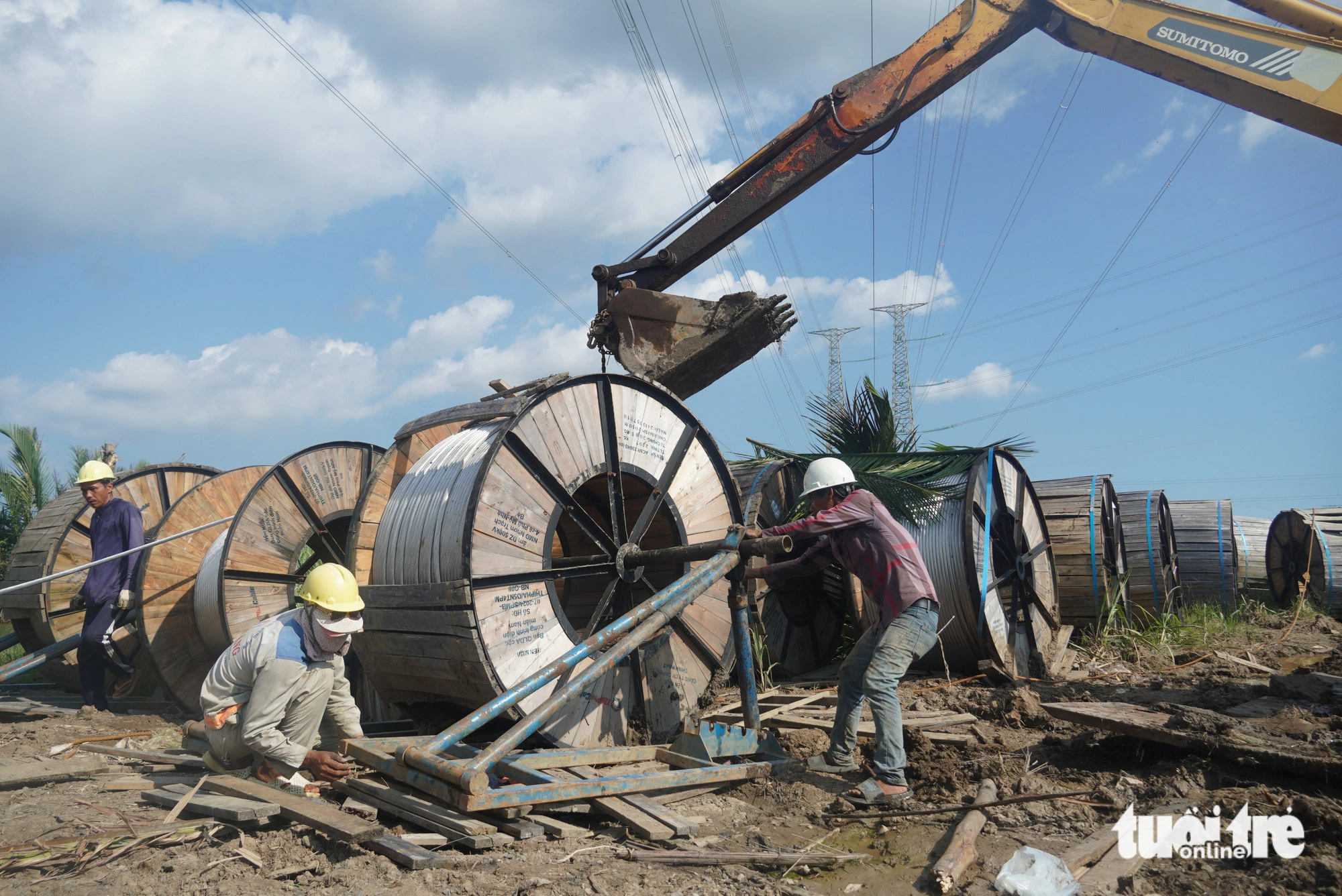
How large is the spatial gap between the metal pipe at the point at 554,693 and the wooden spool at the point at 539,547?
0.77m

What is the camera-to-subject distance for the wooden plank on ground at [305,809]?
383 cm

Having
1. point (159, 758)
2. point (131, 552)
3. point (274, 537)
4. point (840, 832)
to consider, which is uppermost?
point (274, 537)

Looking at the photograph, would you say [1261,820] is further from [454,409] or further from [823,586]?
[454,409]

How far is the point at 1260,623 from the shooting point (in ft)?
40.5

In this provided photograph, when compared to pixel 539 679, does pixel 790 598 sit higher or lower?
higher

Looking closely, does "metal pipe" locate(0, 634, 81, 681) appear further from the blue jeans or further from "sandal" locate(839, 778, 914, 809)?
"sandal" locate(839, 778, 914, 809)

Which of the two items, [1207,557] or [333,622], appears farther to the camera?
[1207,557]

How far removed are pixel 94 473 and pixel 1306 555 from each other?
52.8ft

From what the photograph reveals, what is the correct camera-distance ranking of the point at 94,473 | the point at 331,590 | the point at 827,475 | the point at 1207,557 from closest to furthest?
1. the point at 331,590
2. the point at 827,475
3. the point at 94,473
4. the point at 1207,557

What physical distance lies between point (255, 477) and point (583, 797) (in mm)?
6199

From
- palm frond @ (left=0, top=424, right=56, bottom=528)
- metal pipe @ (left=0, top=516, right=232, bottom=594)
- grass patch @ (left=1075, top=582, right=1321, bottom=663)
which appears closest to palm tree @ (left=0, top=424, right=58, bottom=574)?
palm frond @ (left=0, top=424, right=56, bottom=528)

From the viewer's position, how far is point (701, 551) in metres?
5.68

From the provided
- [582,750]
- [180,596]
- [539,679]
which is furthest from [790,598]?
[180,596]

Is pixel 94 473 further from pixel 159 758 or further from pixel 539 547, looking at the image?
Result: pixel 539 547
